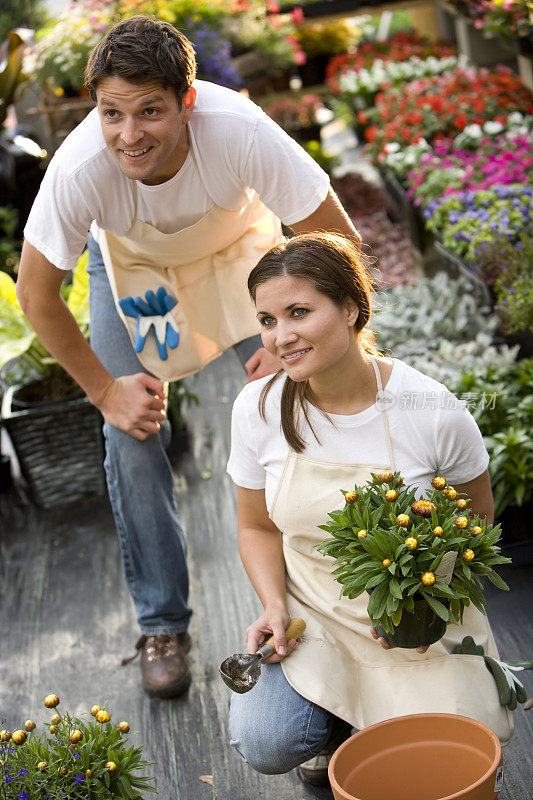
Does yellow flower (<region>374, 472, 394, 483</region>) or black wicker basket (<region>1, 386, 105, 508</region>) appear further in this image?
black wicker basket (<region>1, 386, 105, 508</region>)

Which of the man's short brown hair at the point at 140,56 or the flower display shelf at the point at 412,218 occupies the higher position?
the man's short brown hair at the point at 140,56

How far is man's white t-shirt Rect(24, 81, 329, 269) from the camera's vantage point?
2.05m

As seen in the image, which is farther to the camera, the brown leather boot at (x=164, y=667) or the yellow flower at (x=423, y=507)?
the brown leather boot at (x=164, y=667)

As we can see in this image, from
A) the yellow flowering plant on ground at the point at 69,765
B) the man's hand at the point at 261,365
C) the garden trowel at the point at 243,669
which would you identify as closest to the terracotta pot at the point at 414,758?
the garden trowel at the point at 243,669

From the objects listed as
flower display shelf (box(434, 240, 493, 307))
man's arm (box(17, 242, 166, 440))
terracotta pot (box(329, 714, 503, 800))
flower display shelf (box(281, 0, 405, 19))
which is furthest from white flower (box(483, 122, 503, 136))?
terracotta pot (box(329, 714, 503, 800))

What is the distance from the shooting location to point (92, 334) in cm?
245

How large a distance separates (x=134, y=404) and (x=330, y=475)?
628 mm

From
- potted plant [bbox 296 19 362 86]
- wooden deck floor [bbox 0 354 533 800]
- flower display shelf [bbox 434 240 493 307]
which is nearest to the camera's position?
wooden deck floor [bbox 0 354 533 800]

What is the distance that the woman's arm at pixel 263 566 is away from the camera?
188 centimetres

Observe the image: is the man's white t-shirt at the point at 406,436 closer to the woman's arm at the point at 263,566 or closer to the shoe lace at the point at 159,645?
the woman's arm at the point at 263,566

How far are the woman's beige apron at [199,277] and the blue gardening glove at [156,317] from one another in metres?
0.02

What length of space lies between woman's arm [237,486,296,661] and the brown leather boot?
60 cm

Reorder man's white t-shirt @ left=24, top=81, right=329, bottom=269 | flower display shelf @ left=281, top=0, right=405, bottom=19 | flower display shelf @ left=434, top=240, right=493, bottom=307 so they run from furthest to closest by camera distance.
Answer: flower display shelf @ left=281, top=0, right=405, bottom=19
flower display shelf @ left=434, top=240, right=493, bottom=307
man's white t-shirt @ left=24, top=81, right=329, bottom=269

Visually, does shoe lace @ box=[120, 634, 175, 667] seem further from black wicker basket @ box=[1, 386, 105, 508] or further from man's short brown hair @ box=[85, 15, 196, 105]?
man's short brown hair @ box=[85, 15, 196, 105]
